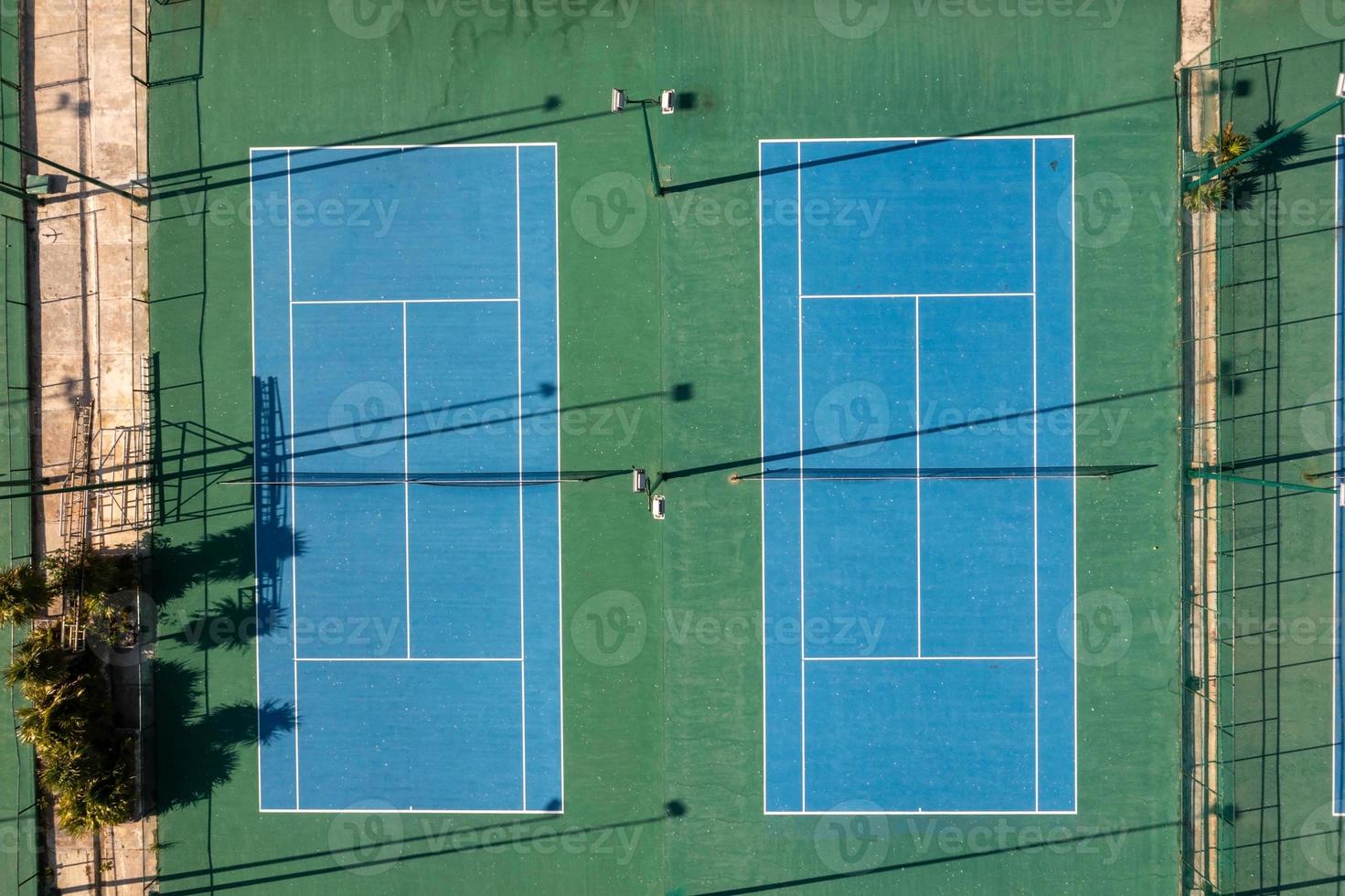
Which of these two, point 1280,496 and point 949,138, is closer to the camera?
point 1280,496

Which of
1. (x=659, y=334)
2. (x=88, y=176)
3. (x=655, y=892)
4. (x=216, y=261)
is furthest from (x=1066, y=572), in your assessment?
(x=88, y=176)

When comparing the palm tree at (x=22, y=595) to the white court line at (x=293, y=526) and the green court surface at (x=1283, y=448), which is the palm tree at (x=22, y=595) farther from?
the green court surface at (x=1283, y=448)

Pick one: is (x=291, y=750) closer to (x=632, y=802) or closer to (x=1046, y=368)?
(x=632, y=802)

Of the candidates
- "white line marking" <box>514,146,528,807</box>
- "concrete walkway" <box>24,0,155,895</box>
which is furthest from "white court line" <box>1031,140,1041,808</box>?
"concrete walkway" <box>24,0,155,895</box>

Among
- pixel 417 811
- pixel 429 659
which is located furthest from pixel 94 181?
pixel 417 811

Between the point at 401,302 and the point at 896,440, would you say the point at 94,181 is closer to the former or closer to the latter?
the point at 401,302

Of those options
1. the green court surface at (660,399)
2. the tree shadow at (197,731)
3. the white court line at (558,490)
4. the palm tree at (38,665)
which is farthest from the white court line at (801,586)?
the palm tree at (38,665)

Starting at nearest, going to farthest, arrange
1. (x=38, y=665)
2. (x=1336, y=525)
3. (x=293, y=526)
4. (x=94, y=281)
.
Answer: (x=38, y=665) → (x=1336, y=525) → (x=293, y=526) → (x=94, y=281)
